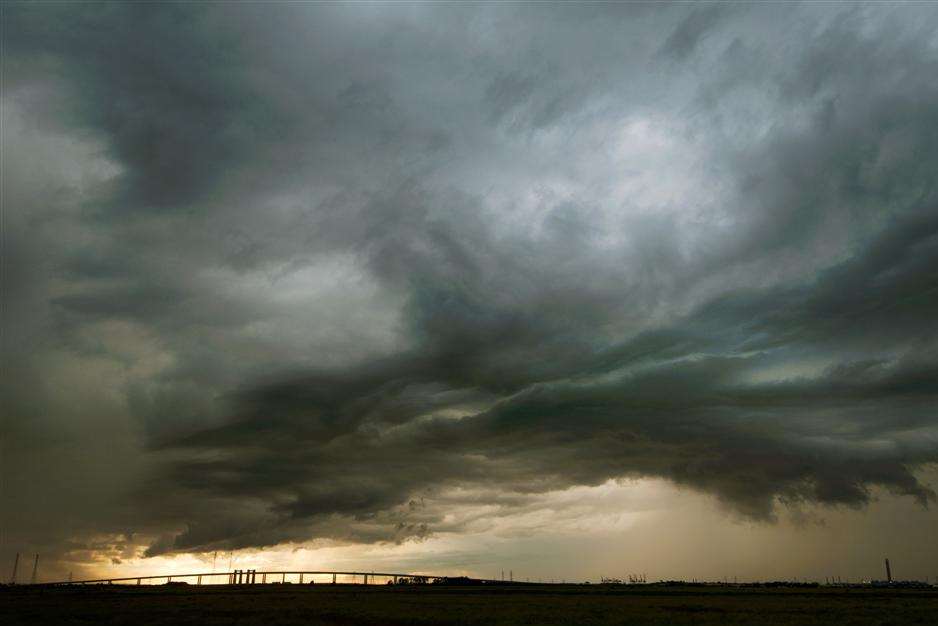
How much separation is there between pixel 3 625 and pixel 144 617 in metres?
21.3

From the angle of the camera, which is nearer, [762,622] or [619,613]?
[762,622]

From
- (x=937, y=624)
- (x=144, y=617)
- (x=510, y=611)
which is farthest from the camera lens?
(x=510, y=611)

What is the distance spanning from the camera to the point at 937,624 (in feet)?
347

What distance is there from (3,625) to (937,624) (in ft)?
483

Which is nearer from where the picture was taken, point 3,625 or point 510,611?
A: point 3,625

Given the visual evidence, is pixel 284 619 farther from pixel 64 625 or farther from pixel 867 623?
pixel 867 623

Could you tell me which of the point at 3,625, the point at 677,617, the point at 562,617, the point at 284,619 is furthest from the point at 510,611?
the point at 3,625

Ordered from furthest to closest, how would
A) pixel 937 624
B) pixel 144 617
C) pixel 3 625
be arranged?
pixel 144 617 < pixel 3 625 < pixel 937 624

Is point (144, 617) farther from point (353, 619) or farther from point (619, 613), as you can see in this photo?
point (619, 613)

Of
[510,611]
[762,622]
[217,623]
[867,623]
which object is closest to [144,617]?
[217,623]

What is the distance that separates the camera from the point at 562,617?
390ft

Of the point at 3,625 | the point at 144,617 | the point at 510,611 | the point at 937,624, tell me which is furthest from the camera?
the point at 510,611

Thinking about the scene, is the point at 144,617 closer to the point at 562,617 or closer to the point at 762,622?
the point at 562,617

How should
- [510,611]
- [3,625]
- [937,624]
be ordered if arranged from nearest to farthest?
1. [937,624]
2. [3,625]
3. [510,611]
